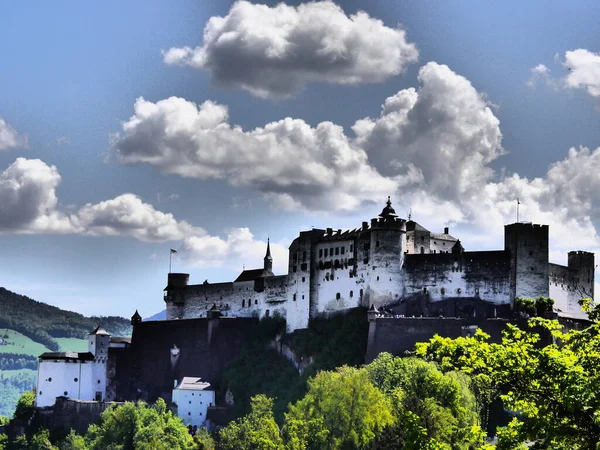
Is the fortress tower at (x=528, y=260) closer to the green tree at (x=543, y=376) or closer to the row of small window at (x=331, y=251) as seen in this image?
the row of small window at (x=331, y=251)

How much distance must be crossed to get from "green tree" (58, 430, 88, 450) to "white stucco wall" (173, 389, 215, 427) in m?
8.66

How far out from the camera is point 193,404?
9700 cm

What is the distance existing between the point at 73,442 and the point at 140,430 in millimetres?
8879

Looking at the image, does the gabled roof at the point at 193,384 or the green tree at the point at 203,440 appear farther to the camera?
the gabled roof at the point at 193,384

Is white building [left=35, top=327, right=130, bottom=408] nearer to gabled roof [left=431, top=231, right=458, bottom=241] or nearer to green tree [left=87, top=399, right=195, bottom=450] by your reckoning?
green tree [left=87, top=399, right=195, bottom=450]

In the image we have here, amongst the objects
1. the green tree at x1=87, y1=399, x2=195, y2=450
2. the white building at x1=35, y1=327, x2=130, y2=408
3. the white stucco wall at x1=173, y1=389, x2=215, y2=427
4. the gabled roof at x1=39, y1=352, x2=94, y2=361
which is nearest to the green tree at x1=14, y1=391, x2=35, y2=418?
the white building at x1=35, y1=327, x2=130, y2=408

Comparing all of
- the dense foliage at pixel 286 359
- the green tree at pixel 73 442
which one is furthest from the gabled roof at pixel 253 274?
the green tree at pixel 73 442

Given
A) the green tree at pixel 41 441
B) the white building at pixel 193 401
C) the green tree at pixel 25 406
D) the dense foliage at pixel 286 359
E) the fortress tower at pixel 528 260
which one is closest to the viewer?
the fortress tower at pixel 528 260

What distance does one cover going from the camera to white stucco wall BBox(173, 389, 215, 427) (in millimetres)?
96312

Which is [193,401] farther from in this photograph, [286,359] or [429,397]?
[429,397]

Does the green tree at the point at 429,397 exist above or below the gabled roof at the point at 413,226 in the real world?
below

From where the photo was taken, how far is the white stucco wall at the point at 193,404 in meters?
96.3

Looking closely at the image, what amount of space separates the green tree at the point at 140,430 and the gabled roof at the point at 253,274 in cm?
1661

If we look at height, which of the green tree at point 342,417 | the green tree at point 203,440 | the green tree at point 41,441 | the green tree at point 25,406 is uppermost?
the green tree at point 342,417
